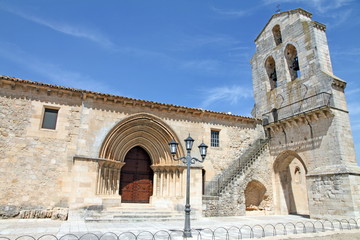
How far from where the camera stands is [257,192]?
1658 centimetres

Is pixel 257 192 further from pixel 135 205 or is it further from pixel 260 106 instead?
pixel 135 205

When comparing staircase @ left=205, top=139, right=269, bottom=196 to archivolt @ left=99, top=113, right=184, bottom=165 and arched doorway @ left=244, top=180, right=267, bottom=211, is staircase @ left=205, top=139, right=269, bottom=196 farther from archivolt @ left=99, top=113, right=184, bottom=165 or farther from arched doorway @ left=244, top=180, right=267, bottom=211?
archivolt @ left=99, top=113, right=184, bottom=165

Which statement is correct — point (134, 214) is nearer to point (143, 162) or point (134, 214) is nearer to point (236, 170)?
point (143, 162)

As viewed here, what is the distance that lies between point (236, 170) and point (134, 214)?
6604 millimetres

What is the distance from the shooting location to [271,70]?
62.0ft

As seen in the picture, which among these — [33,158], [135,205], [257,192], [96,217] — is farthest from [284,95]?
[33,158]

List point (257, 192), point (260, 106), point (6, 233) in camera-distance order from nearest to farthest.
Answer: point (6, 233)
point (257, 192)
point (260, 106)

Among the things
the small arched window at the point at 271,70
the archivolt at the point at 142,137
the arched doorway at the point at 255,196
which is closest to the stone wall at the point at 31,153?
the archivolt at the point at 142,137

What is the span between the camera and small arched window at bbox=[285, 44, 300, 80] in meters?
17.0

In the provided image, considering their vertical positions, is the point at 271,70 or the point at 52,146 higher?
the point at 271,70

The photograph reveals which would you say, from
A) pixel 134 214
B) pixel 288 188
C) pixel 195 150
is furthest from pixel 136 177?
pixel 288 188

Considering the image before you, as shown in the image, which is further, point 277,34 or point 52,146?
point 277,34

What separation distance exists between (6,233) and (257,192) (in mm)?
13641

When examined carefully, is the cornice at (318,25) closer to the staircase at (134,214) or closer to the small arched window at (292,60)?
the small arched window at (292,60)
